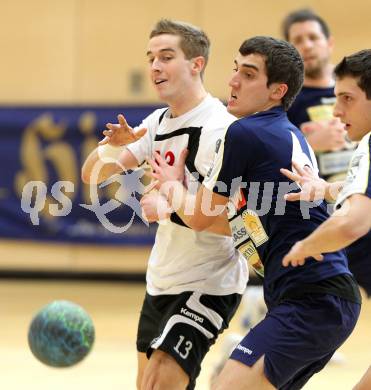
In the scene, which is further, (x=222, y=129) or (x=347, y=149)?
(x=347, y=149)

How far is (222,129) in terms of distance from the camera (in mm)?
4293

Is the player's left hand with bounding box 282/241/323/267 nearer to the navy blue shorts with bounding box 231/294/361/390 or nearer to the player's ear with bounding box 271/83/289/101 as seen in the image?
the navy blue shorts with bounding box 231/294/361/390

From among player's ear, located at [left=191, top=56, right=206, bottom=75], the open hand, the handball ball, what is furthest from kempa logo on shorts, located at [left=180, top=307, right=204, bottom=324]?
player's ear, located at [left=191, top=56, right=206, bottom=75]

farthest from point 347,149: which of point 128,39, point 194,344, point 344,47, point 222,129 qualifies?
point 128,39

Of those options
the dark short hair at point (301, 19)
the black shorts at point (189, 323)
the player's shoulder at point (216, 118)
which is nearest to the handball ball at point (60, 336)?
the black shorts at point (189, 323)

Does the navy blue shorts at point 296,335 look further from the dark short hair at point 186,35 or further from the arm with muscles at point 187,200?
the dark short hair at point 186,35

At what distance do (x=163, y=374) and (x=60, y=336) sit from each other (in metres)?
0.85

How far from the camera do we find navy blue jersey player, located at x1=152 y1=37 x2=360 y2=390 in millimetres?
3549

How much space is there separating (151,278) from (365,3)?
7340mm

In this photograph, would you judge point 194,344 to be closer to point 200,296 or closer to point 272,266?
point 200,296

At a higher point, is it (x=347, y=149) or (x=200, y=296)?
(x=347, y=149)

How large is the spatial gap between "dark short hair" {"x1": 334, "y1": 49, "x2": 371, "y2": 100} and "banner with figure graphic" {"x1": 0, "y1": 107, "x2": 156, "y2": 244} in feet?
25.1

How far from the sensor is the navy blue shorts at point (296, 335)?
3.53 m

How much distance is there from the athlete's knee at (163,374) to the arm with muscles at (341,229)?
3.69 feet
